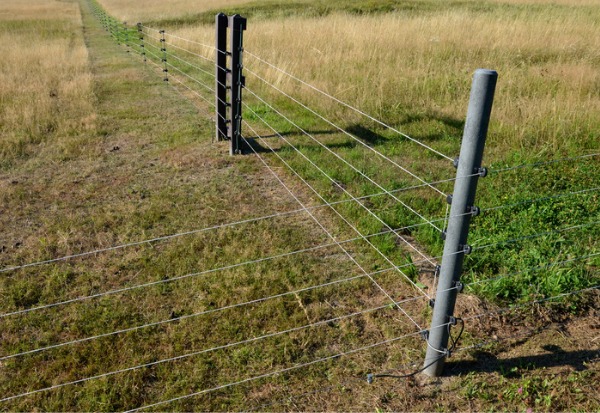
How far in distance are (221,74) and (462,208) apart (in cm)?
538

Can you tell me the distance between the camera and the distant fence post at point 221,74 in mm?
6887

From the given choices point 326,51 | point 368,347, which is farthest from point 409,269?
point 326,51

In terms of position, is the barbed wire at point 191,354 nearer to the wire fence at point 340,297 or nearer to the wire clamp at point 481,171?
the wire fence at point 340,297

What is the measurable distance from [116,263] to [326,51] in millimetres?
8646

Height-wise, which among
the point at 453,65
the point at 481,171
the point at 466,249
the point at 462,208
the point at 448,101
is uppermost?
the point at 481,171

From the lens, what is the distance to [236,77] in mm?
6660

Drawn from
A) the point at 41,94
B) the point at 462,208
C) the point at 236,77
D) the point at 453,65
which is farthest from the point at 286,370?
the point at 41,94

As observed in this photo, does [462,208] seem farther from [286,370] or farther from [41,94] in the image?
[41,94]

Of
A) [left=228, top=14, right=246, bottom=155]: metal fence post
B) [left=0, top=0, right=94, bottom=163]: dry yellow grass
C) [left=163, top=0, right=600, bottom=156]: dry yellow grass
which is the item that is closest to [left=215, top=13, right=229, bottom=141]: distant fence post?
[left=228, top=14, right=246, bottom=155]: metal fence post

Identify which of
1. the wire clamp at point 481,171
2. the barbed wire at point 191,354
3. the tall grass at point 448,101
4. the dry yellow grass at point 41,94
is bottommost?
the barbed wire at point 191,354

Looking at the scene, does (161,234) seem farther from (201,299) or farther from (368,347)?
(368,347)

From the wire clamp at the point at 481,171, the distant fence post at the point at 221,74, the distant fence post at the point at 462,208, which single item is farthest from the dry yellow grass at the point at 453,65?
the wire clamp at the point at 481,171

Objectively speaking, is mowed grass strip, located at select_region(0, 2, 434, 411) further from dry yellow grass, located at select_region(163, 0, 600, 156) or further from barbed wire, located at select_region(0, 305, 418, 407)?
dry yellow grass, located at select_region(163, 0, 600, 156)

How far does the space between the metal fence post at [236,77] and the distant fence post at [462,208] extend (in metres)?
4.43
